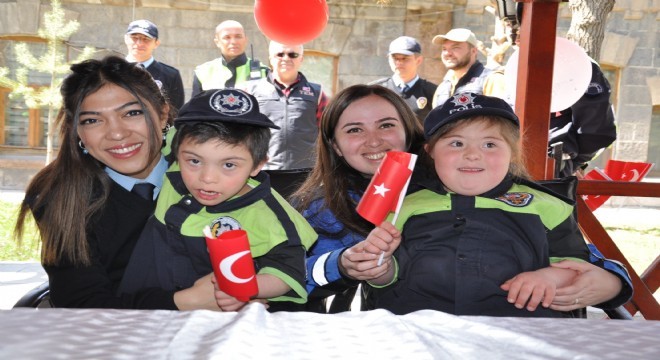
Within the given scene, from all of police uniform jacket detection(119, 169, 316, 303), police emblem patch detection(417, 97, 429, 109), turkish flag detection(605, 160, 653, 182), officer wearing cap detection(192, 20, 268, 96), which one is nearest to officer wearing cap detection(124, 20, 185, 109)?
officer wearing cap detection(192, 20, 268, 96)

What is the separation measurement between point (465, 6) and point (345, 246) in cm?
911

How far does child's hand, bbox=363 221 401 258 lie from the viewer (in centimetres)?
183

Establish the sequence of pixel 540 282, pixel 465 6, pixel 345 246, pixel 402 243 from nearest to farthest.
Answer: pixel 540 282 → pixel 402 243 → pixel 345 246 → pixel 465 6

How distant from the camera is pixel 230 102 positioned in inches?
83.7

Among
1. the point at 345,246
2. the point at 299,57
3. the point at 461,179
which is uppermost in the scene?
the point at 299,57

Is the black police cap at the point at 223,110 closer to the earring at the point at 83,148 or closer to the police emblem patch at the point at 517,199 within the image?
the earring at the point at 83,148

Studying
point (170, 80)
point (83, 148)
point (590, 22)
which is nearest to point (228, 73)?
point (170, 80)

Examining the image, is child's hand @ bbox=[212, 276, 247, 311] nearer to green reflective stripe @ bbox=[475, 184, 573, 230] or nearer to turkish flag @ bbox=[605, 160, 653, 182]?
green reflective stripe @ bbox=[475, 184, 573, 230]

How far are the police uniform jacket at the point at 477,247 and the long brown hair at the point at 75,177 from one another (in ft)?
3.32

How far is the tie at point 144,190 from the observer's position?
2.20 m

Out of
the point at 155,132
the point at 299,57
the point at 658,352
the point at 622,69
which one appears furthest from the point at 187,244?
the point at 622,69

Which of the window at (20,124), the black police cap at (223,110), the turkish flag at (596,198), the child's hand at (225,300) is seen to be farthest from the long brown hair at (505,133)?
the window at (20,124)

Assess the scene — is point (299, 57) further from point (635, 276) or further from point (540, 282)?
point (540, 282)

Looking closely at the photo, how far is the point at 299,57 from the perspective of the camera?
5.75 m
